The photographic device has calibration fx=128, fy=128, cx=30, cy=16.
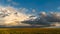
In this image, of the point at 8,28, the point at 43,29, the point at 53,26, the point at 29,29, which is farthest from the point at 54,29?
the point at 8,28

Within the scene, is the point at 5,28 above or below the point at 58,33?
above

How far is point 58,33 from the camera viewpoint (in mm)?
11172

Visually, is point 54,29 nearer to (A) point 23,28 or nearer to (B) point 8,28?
(A) point 23,28

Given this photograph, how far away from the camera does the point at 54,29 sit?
1308cm

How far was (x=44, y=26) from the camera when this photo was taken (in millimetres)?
13320

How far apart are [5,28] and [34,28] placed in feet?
9.79

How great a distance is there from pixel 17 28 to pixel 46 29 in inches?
120

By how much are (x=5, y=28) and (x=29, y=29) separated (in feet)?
8.26

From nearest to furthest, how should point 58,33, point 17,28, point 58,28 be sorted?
point 58,33, point 58,28, point 17,28

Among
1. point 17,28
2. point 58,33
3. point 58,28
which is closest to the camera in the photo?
point 58,33

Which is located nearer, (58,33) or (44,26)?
(58,33)

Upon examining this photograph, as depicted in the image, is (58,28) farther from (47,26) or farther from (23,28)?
(23,28)

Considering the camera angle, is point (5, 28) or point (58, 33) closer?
point (58, 33)

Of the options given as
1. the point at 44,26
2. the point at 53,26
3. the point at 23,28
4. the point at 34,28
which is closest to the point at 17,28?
the point at 23,28
